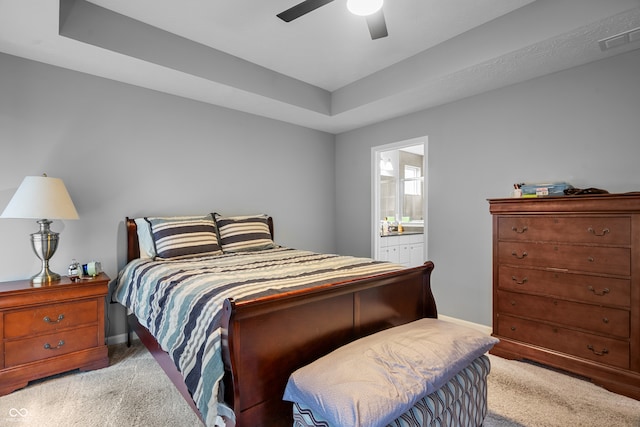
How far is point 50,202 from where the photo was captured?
232 cm

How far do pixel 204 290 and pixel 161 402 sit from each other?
3.04ft

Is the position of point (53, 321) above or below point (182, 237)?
below

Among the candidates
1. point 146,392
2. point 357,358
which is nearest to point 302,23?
point 357,358

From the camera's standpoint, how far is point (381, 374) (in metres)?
1.31

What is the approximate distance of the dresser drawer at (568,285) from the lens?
2.18 m

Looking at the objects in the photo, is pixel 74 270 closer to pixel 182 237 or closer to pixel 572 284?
pixel 182 237

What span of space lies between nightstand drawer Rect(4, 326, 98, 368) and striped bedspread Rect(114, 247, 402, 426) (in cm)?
35

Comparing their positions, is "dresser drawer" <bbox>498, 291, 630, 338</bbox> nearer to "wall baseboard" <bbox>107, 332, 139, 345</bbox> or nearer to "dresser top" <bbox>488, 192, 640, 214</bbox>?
"dresser top" <bbox>488, 192, 640, 214</bbox>

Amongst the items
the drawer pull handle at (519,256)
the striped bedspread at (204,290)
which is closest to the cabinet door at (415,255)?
the drawer pull handle at (519,256)

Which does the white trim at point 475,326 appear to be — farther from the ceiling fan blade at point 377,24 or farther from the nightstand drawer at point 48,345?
the nightstand drawer at point 48,345

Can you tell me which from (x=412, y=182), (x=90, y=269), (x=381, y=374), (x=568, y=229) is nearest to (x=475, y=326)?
(x=568, y=229)

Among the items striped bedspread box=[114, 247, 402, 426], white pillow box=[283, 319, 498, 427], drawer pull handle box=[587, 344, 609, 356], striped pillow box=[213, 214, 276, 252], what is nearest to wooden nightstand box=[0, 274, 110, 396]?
striped bedspread box=[114, 247, 402, 426]

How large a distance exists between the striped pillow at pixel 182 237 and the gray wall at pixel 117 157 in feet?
1.16

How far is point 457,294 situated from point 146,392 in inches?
117
